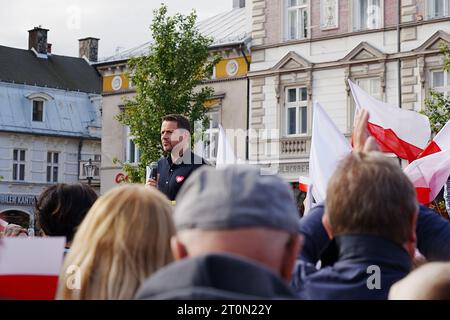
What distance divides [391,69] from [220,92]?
643 centimetres

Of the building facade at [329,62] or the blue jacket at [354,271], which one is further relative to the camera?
the building facade at [329,62]

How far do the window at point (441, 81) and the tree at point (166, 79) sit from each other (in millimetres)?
6710

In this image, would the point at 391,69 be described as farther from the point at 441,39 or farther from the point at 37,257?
the point at 37,257

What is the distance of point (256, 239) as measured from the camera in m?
2.38

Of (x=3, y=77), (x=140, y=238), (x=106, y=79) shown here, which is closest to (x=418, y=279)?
(x=140, y=238)

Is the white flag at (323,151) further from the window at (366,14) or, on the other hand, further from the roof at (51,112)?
the roof at (51,112)

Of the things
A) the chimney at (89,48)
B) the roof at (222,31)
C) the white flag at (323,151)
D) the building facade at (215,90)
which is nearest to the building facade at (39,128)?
the chimney at (89,48)

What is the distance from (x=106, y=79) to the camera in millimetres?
37375

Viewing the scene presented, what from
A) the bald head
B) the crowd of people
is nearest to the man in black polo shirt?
the crowd of people

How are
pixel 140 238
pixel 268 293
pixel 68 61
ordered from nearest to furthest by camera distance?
pixel 268 293
pixel 140 238
pixel 68 61

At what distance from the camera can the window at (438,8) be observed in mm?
28047
